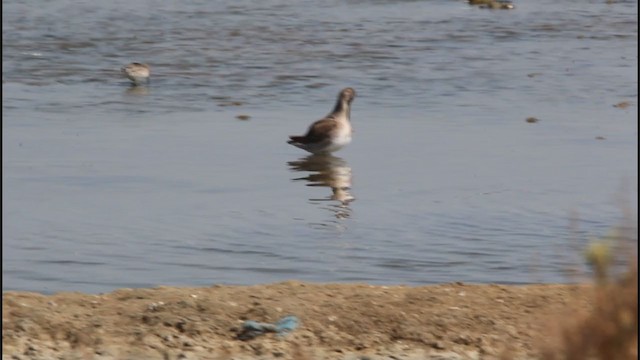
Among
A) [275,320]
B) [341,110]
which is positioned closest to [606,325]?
[275,320]

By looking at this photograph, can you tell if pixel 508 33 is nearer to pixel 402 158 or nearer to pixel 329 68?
pixel 329 68

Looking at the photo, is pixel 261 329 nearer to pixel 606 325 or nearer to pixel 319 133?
pixel 606 325

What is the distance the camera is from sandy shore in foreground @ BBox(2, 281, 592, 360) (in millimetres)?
7152

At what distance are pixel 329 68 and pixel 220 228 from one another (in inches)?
452

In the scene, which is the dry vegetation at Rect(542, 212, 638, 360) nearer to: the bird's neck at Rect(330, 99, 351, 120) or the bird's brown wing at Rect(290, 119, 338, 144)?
the bird's brown wing at Rect(290, 119, 338, 144)

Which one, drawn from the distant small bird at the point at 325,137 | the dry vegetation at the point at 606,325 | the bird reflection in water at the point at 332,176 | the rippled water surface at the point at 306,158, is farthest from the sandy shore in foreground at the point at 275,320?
the distant small bird at the point at 325,137

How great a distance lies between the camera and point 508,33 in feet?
93.2

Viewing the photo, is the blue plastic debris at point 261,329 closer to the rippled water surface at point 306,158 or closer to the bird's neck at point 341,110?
the rippled water surface at point 306,158

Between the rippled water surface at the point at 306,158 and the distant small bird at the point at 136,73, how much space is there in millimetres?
215

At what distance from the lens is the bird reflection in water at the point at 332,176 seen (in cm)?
1194

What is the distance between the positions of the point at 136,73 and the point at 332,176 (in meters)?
6.92

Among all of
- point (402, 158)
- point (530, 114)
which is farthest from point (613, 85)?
point (402, 158)

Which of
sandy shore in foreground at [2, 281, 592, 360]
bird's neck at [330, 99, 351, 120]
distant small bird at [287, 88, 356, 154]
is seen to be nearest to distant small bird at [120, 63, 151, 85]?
bird's neck at [330, 99, 351, 120]

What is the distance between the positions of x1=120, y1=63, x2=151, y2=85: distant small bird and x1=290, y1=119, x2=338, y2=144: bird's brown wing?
584 centimetres
